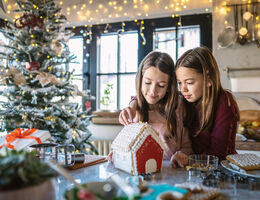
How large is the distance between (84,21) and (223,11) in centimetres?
190

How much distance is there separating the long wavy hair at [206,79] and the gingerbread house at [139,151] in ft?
1.27

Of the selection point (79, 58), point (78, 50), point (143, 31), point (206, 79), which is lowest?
point (206, 79)

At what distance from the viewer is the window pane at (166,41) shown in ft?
10.6

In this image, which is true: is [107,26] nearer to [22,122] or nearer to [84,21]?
[84,21]

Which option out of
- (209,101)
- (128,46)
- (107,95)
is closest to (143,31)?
(128,46)

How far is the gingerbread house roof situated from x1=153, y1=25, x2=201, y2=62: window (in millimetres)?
2449

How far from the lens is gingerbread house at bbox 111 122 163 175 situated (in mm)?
846

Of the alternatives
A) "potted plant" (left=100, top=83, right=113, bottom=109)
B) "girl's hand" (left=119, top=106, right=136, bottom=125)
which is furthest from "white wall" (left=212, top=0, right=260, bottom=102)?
"girl's hand" (left=119, top=106, right=136, bottom=125)

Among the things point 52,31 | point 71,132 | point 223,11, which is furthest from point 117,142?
point 223,11

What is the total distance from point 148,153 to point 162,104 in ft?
1.55

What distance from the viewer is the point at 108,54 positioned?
11.6 ft

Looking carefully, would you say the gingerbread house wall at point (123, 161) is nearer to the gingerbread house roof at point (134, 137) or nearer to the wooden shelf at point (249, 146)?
the gingerbread house roof at point (134, 137)

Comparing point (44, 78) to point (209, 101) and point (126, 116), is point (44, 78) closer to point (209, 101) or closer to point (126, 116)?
point (126, 116)

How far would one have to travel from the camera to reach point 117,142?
0.93 metres
